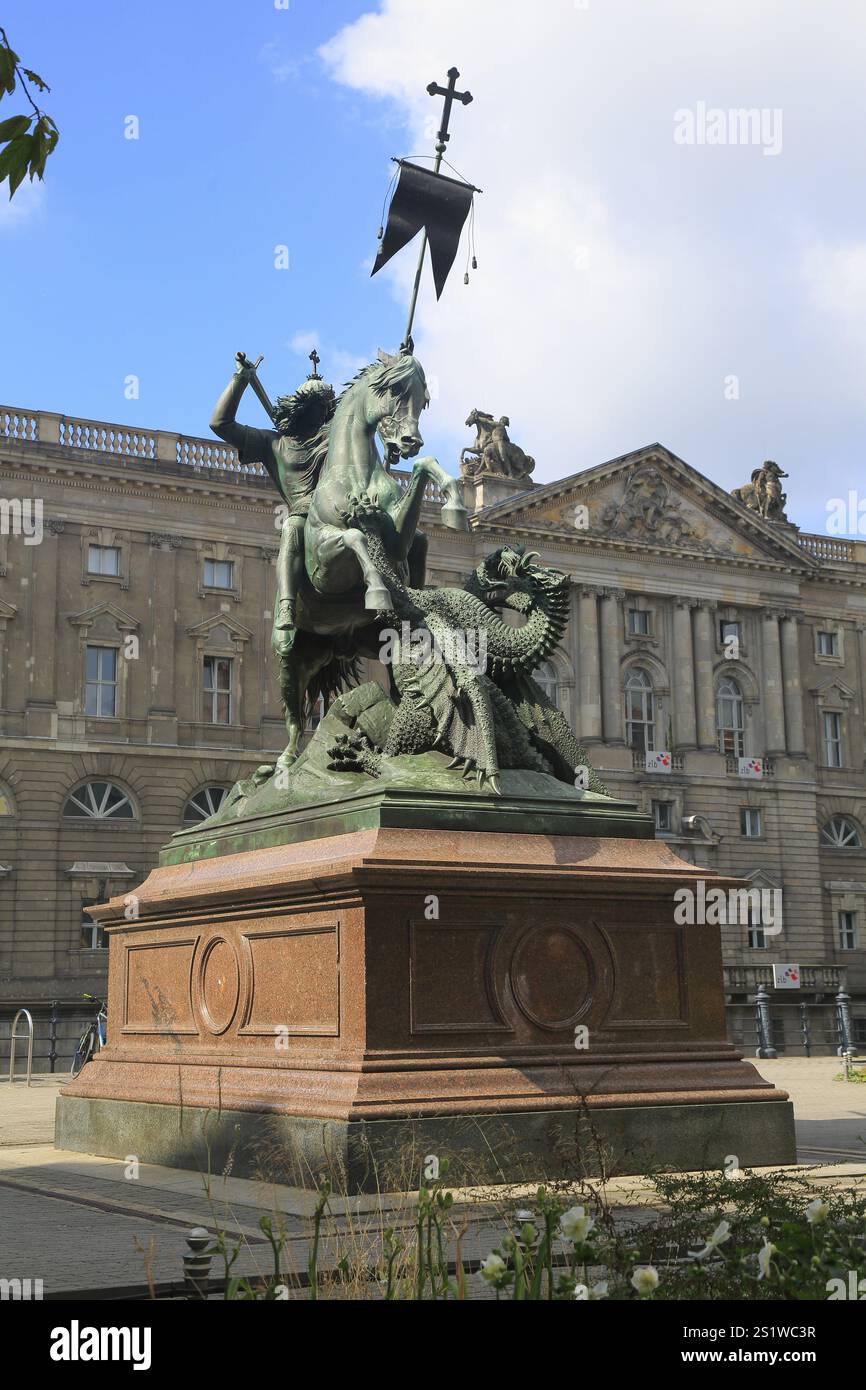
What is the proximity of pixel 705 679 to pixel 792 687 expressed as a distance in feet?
14.1

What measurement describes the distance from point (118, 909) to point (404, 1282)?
27.1 ft

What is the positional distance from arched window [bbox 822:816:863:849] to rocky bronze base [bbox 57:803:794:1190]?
58.2m

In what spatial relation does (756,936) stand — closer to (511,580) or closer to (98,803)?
(98,803)

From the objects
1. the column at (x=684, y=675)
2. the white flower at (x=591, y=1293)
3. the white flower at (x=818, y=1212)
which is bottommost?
the white flower at (x=591, y=1293)

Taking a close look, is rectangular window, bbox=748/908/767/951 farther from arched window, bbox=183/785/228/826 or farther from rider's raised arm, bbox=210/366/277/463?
rider's raised arm, bbox=210/366/277/463

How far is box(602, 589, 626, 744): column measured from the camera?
6112 cm

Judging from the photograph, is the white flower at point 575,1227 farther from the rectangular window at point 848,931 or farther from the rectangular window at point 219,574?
the rectangular window at point 848,931

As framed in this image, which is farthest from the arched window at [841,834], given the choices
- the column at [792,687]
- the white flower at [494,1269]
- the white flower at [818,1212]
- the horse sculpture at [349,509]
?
the white flower at [494,1269]

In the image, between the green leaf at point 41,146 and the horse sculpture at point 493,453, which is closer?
the green leaf at point 41,146

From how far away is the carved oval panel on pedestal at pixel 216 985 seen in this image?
1048cm

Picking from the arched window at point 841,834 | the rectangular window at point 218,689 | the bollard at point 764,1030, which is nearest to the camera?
Result: the bollard at point 764,1030

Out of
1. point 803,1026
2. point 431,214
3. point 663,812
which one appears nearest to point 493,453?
point 663,812

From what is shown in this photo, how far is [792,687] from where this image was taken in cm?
6575

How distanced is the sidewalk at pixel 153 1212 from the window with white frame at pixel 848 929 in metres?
54.0
